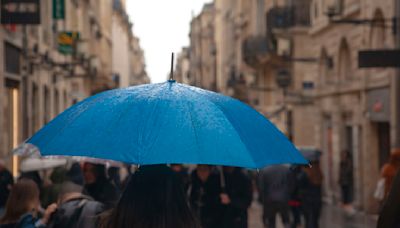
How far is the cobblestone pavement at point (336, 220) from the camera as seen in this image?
1900 cm

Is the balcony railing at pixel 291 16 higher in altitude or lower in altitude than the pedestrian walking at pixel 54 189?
higher

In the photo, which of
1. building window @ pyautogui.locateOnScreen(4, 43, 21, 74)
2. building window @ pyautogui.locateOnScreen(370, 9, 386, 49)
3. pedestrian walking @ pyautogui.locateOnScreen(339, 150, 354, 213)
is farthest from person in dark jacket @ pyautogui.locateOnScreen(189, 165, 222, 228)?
pedestrian walking @ pyautogui.locateOnScreen(339, 150, 354, 213)

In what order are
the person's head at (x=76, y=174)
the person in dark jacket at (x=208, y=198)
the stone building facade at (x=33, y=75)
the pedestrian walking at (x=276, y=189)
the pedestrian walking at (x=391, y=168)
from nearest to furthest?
the person's head at (x=76, y=174), the person in dark jacket at (x=208, y=198), the pedestrian walking at (x=391, y=168), the pedestrian walking at (x=276, y=189), the stone building facade at (x=33, y=75)

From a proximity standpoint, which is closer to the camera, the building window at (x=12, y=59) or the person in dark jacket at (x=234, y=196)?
the person in dark jacket at (x=234, y=196)

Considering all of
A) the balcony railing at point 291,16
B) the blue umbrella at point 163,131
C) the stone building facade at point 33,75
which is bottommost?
the blue umbrella at point 163,131

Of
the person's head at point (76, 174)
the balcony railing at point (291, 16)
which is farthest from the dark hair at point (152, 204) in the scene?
the balcony railing at point (291, 16)

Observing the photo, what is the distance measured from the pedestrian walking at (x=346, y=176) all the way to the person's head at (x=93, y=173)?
1662cm

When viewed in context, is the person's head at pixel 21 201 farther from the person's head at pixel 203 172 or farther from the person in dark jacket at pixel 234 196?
the person in dark jacket at pixel 234 196

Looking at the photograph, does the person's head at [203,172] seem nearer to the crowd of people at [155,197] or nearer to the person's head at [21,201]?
the crowd of people at [155,197]

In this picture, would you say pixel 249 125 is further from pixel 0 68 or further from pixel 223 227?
pixel 0 68

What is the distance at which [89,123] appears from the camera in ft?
14.3

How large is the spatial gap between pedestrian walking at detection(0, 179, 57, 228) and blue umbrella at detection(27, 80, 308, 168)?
4.28ft

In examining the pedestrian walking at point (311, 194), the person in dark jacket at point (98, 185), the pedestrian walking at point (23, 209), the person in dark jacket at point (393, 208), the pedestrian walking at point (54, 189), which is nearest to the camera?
the person in dark jacket at point (393, 208)

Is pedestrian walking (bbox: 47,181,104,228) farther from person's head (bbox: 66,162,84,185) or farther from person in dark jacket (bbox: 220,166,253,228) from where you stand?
person in dark jacket (bbox: 220,166,253,228)
